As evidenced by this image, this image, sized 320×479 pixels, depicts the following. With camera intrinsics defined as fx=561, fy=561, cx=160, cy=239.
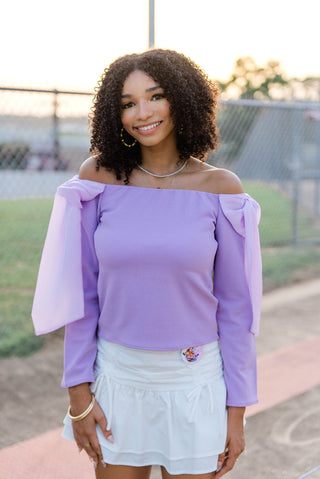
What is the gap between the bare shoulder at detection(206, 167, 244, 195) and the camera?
5.63 ft

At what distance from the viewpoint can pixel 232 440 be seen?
1697mm

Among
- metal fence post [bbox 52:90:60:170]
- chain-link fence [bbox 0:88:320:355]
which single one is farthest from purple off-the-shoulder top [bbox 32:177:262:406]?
metal fence post [bbox 52:90:60:170]

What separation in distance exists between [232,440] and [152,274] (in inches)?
22.4

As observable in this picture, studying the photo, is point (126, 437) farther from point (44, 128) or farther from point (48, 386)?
point (44, 128)

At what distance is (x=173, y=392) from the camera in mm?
1643

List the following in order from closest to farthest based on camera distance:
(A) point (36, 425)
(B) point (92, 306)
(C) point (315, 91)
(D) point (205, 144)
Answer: (B) point (92, 306)
(D) point (205, 144)
(A) point (36, 425)
(C) point (315, 91)

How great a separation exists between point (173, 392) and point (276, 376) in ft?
8.79

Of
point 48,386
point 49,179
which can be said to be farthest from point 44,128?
point 48,386

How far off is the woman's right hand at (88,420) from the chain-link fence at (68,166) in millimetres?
1321

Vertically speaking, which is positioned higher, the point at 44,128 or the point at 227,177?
the point at 227,177

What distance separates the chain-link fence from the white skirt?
1.31 m

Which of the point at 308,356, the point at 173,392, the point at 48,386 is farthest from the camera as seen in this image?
the point at 308,356

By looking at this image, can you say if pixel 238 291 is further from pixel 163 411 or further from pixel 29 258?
pixel 29 258

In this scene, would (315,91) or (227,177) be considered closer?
(227,177)
